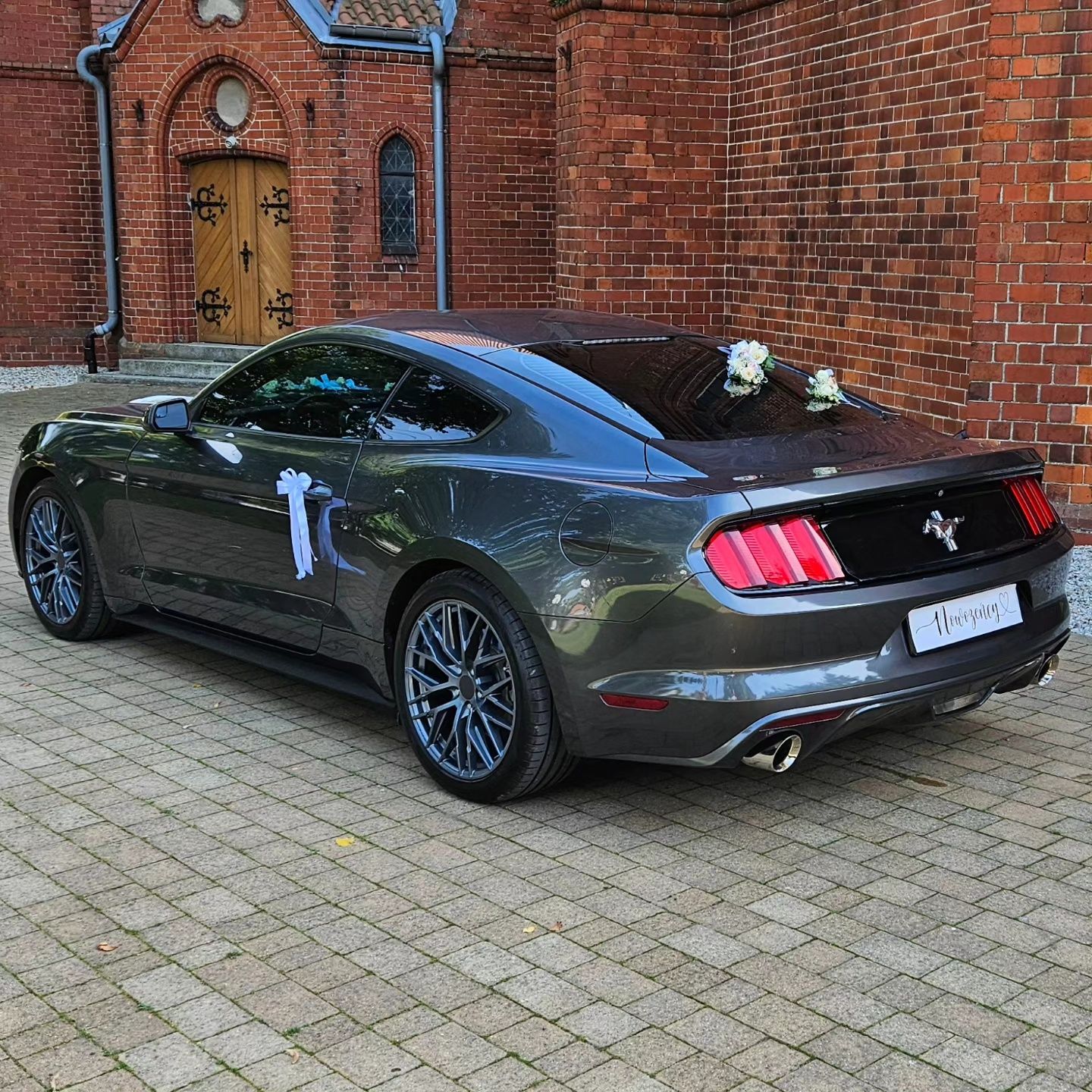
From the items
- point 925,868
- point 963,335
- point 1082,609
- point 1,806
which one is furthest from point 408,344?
point 963,335

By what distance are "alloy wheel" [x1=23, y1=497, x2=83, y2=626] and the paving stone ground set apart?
1128 mm

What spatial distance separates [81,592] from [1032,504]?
4.19m

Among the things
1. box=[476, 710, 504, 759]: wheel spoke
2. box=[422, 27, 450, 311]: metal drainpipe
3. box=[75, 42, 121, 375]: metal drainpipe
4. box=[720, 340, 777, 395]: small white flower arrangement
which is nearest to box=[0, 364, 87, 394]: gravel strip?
box=[75, 42, 121, 375]: metal drainpipe

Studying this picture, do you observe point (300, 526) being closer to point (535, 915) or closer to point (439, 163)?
point (535, 915)

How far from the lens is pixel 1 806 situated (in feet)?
15.9

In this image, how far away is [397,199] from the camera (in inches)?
756

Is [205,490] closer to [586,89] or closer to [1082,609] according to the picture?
[1082,609]

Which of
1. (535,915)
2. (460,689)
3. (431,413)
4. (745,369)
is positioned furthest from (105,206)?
(535,915)

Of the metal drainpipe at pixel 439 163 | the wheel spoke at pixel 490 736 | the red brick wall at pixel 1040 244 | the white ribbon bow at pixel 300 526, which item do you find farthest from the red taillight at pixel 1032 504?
the metal drainpipe at pixel 439 163

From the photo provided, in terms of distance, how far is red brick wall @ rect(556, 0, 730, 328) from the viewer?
1266cm

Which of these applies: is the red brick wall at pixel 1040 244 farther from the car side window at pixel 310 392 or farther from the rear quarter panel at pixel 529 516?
the rear quarter panel at pixel 529 516

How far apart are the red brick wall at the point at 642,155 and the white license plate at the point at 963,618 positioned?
8.64 meters

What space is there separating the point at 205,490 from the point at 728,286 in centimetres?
850

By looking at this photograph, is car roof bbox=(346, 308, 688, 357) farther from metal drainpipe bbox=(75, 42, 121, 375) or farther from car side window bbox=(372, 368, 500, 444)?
metal drainpipe bbox=(75, 42, 121, 375)
